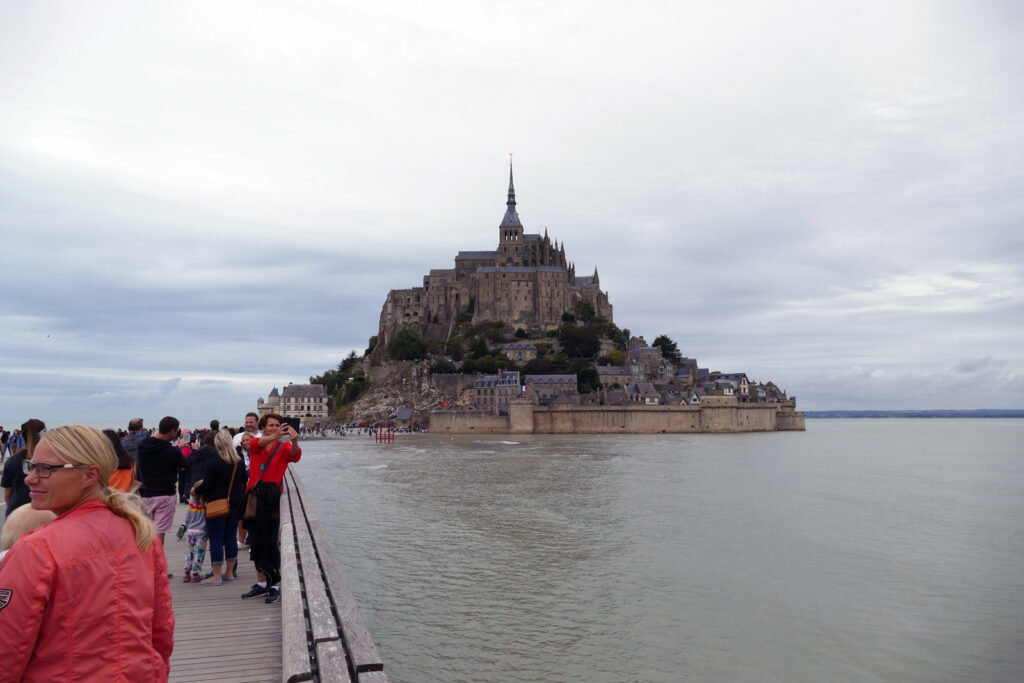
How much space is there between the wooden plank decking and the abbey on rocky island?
241 feet

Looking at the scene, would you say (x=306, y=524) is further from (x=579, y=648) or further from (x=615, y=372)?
(x=615, y=372)

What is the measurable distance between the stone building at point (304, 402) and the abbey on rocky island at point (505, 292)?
32.1 feet

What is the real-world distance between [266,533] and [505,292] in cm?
7524

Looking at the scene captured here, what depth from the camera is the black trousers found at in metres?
6.93

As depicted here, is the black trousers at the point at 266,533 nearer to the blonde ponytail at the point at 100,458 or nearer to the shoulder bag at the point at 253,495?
the shoulder bag at the point at 253,495

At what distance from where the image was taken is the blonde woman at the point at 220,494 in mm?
7602

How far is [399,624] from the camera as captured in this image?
1015 cm

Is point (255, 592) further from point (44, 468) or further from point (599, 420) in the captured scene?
point (599, 420)

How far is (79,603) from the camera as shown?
2.58m

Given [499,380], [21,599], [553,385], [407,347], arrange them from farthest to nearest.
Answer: [407,347] → [499,380] → [553,385] → [21,599]

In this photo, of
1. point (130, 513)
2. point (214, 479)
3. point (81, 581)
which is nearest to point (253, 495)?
point (214, 479)

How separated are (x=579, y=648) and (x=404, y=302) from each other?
7997cm

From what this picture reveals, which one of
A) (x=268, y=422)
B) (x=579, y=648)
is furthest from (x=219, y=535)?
(x=579, y=648)

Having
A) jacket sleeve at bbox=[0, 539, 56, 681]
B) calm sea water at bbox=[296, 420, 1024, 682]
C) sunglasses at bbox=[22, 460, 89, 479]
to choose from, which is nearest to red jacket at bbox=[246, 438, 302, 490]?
calm sea water at bbox=[296, 420, 1024, 682]
